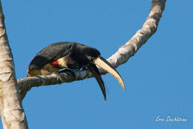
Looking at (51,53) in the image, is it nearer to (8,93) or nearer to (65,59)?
(65,59)

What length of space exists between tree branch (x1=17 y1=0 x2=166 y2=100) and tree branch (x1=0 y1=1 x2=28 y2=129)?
941mm

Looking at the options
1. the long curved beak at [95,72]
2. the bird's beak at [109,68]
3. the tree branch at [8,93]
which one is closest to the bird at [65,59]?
the long curved beak at [95,72]

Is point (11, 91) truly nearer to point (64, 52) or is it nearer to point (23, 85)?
point (23, 85)

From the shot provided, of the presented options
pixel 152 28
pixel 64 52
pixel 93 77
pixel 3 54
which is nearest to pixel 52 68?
pixel 64 52

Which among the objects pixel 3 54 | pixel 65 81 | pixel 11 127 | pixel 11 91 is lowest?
pixel 11 127

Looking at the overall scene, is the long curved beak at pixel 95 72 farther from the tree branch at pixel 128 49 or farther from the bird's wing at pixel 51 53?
the bird's wing at pixel 51 53

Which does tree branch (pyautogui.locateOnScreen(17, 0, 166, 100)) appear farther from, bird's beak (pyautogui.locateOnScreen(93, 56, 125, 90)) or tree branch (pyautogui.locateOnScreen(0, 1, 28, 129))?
tree branch (pyautogui.locateOnScreen(0, 1, 28, 129))

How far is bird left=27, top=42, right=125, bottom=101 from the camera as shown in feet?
20.6

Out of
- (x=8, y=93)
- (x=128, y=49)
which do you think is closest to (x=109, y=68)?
(x=128, y=49)

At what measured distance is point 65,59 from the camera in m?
6.54

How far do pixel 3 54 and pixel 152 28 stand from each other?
3509mm

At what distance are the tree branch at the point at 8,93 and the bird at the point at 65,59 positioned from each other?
2.58 metres

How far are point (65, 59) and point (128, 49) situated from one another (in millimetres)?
1080

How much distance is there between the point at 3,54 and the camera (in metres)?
3.61
